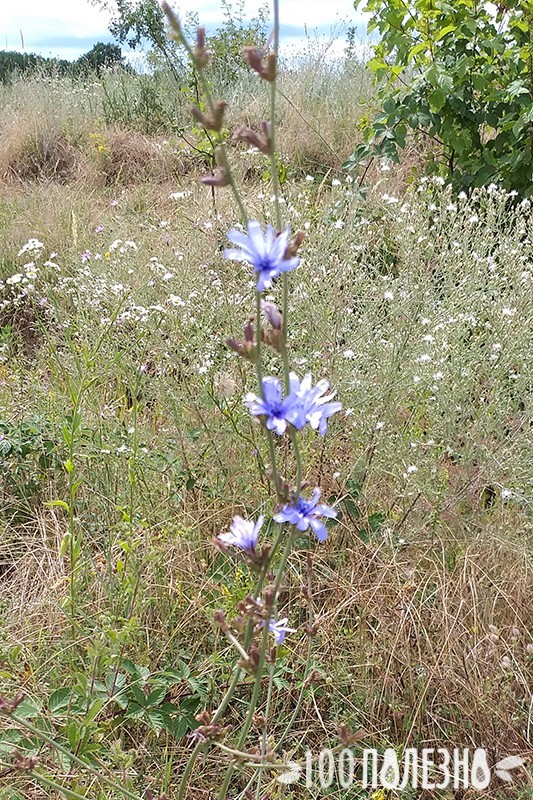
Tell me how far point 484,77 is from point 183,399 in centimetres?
236

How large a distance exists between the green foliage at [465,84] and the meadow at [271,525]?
67cm

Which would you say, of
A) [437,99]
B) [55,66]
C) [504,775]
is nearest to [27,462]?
[504,775]

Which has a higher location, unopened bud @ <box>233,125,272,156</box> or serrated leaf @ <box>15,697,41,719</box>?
unopened bud @ <box>233,125,272,156</box>

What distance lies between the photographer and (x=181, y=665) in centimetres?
162

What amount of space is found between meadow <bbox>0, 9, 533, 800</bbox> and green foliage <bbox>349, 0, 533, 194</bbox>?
67 cm

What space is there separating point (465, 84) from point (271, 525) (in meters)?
2.70

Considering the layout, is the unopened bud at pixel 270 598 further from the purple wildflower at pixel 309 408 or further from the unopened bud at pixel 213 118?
the unopened bud at pixel 213 118

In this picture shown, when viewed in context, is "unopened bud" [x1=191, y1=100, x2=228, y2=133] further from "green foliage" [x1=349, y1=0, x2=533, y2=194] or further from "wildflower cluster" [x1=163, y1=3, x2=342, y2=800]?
"green foliage" [x1=349, y1=0, x2=533, y2=194]

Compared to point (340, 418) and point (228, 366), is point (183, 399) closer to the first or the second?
point (228, 366)

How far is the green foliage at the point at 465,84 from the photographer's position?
3.44 meters

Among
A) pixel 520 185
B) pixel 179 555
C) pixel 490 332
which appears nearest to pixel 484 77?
pixel 520 185

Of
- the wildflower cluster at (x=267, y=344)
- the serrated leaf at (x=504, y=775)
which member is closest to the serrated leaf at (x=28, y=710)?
the wildflower cluster at (x=267, y=344)

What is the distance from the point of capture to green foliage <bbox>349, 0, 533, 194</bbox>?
11.3 ft

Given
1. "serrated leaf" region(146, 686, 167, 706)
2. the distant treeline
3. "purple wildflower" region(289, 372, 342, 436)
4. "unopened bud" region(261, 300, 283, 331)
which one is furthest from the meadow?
the distant treeline
